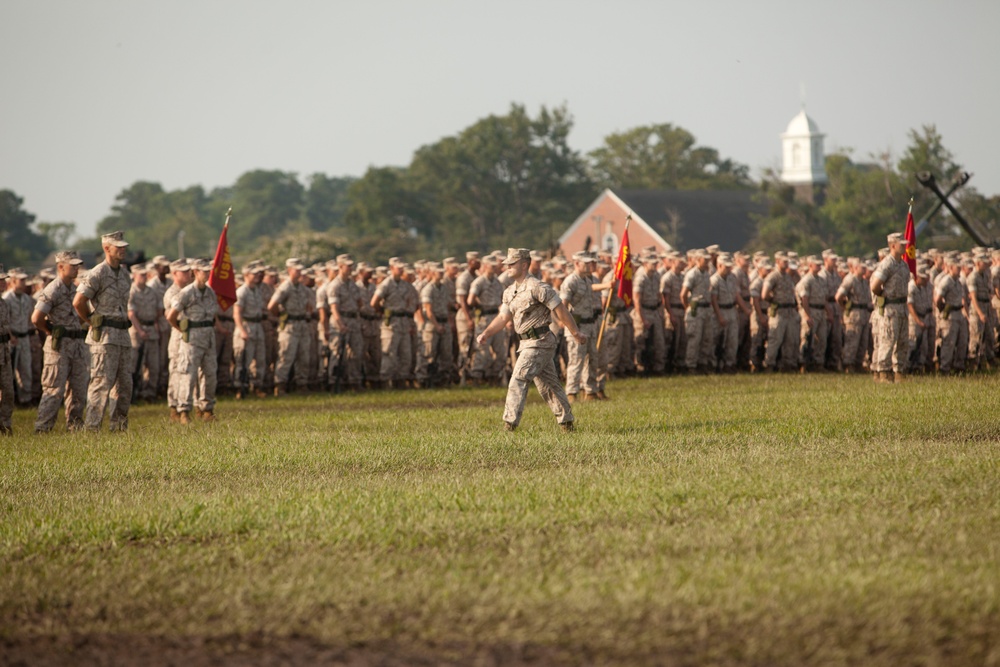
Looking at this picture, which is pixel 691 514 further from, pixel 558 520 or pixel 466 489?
pixel 466 489

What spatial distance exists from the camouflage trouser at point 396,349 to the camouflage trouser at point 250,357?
2188mm

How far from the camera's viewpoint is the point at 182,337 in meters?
18.0

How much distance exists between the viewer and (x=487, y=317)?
2414 cm

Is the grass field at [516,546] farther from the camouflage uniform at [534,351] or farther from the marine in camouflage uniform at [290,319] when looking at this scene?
the marine in camouflage uniform at [290,319]

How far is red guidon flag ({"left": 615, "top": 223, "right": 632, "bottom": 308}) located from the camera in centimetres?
2134

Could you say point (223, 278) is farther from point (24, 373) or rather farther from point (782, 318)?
point (782, 318)

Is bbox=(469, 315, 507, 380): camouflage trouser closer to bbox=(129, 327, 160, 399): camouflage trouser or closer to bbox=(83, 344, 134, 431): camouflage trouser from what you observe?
bbox=(129, 327, 160, 399): camouflage trouser

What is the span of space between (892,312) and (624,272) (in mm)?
4244

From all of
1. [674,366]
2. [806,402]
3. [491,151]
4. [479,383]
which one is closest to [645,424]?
[806,402]

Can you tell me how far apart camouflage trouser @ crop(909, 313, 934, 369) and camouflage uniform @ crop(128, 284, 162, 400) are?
44.9ft

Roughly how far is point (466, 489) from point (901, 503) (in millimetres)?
3300

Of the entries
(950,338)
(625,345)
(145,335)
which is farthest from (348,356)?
(950,338)

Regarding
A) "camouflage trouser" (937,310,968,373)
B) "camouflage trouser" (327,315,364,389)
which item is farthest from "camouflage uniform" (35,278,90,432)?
"camouflage trouser" (937,310,968,373)

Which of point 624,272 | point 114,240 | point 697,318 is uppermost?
point 114,240
